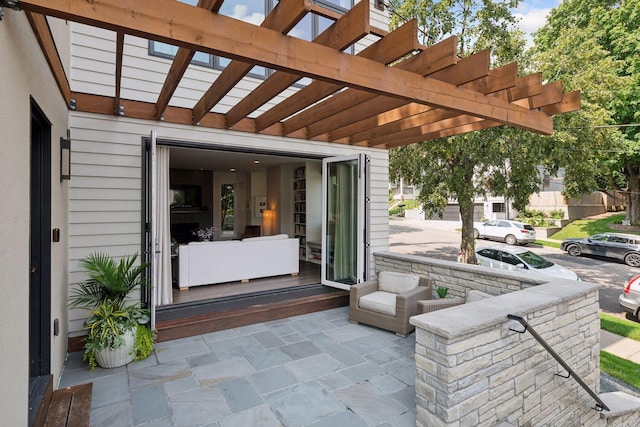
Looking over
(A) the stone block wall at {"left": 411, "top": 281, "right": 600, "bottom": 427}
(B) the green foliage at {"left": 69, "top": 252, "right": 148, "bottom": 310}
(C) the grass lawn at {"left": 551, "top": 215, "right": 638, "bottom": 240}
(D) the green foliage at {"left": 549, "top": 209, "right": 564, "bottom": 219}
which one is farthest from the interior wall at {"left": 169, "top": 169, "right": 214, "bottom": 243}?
(D) the green foliage at {"left": 549, "top": 209, "right": 564, "bottom": 219}

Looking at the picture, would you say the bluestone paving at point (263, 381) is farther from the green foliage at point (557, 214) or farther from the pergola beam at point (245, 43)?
the green foliage at point (557, 214)

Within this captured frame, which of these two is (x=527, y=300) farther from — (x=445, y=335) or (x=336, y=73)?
(x=336, y=73)

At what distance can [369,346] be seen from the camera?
158 inches

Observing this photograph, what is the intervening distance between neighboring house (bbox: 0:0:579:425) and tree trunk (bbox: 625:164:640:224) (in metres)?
18.8

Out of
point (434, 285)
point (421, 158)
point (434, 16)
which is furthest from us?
point (421, 158)

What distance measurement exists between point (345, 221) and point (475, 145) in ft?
13.2

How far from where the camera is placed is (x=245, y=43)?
2139mm

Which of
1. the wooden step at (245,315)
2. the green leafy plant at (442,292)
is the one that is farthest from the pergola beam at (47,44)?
the green leafy plant at (442,292)

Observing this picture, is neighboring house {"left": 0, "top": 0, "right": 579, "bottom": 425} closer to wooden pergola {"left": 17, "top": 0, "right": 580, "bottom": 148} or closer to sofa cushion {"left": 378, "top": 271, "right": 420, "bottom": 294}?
wooden pergola {"left": 17, "top": 0, "right": 580, "bottom": 148}

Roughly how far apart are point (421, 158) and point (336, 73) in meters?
6.99

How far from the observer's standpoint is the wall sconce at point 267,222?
963cm

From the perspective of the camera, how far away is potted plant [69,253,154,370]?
3412mm

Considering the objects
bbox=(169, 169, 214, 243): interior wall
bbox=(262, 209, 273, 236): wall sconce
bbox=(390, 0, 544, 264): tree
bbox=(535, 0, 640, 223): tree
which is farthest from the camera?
bbox=(169, 169, 214, 243): interior wall

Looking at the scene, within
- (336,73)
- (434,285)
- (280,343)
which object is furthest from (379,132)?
(280,343)
